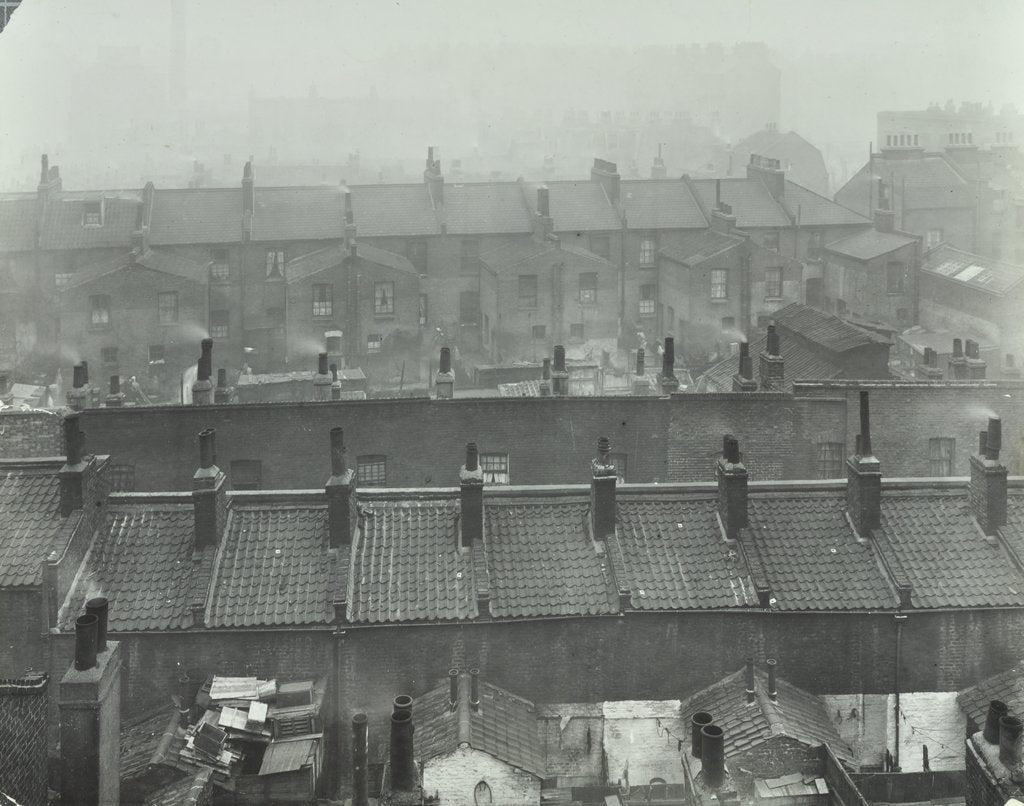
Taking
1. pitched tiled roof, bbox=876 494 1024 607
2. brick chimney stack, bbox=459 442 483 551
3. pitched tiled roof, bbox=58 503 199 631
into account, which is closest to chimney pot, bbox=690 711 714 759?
pitched tiled roof, bbox=876 494 1024 607

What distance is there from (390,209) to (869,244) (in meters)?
26.8

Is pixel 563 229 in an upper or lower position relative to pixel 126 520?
upper

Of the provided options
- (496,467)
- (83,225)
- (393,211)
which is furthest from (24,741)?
(393,211)

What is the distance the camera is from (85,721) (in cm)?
1470

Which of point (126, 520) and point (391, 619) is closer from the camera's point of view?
point (391, 619)

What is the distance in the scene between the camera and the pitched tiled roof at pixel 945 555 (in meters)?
23.0

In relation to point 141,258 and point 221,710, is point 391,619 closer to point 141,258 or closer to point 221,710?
point 221,710

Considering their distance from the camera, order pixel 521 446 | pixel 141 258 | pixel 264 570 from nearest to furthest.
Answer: pixel 264 570 < pixel 521 446 < pixel 141 258

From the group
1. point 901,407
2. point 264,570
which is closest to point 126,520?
point 264,570

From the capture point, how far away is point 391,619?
22.3 meters

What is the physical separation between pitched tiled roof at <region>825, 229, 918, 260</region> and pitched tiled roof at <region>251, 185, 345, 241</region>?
27.8 meters

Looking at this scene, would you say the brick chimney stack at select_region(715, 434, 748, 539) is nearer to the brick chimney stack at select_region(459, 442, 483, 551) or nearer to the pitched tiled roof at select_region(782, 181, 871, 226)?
the brick chimney stack at select_region(459, 442, 483, 551)

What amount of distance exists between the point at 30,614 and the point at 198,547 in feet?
11.3

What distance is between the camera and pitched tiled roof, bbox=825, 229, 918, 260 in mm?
59438
